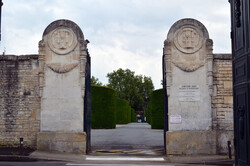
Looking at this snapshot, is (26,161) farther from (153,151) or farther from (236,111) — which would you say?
(236,111)

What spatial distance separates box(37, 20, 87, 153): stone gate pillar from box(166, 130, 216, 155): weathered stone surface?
3092 mm

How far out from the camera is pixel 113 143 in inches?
642

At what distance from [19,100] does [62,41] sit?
267 cm

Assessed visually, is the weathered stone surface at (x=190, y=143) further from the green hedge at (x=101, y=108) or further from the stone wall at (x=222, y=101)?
the green hedge at (x=101, y=108)

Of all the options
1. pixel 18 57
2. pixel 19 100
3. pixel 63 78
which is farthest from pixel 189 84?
pixel 18 57

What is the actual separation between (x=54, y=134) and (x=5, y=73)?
293 centimetres

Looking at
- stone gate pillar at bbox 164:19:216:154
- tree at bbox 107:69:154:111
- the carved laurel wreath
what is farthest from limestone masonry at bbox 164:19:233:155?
tree at bbox 107:69:154:111

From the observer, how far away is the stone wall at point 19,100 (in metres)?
13.1

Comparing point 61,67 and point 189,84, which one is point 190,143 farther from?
point 61,67

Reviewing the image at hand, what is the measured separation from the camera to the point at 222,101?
→ 508 inches

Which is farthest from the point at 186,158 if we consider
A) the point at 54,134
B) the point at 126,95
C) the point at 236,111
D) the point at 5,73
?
the point at 126,95

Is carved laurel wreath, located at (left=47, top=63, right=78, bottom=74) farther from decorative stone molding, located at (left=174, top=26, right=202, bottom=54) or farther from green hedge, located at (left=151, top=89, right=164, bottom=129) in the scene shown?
green hedge, located at (left=151, top=89, right=164, bottom=129)

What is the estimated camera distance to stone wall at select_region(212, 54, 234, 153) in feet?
42.2

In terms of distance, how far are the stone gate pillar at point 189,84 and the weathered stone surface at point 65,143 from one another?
10.1ft
